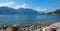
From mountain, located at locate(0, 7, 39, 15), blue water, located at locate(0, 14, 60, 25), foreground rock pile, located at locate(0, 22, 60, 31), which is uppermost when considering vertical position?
mountain, located at locate(0, 7, 39, 15)

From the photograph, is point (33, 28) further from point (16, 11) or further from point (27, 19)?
point (16, 11)

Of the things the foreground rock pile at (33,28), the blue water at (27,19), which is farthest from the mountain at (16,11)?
the foreground rock pile at (33,28)

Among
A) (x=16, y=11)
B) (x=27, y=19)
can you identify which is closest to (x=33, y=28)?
(x=27, y=19)

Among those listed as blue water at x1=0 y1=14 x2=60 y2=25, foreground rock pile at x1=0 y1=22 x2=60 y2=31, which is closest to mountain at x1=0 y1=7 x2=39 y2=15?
blue water at x1=0 y1=14 x2=60 y2=25

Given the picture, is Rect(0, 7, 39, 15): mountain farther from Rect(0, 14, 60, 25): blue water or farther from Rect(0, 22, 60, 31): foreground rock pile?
Rect(0, 22, 60, 31): foreground rock pile

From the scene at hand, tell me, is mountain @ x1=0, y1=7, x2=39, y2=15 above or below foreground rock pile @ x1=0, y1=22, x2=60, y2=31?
above

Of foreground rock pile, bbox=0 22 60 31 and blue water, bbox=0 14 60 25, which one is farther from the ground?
blue water, bbox=0 14 60 25

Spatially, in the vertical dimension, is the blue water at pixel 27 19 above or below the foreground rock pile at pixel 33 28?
above

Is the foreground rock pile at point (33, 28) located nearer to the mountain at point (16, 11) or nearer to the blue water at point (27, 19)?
the blue water at point (27, 19)
